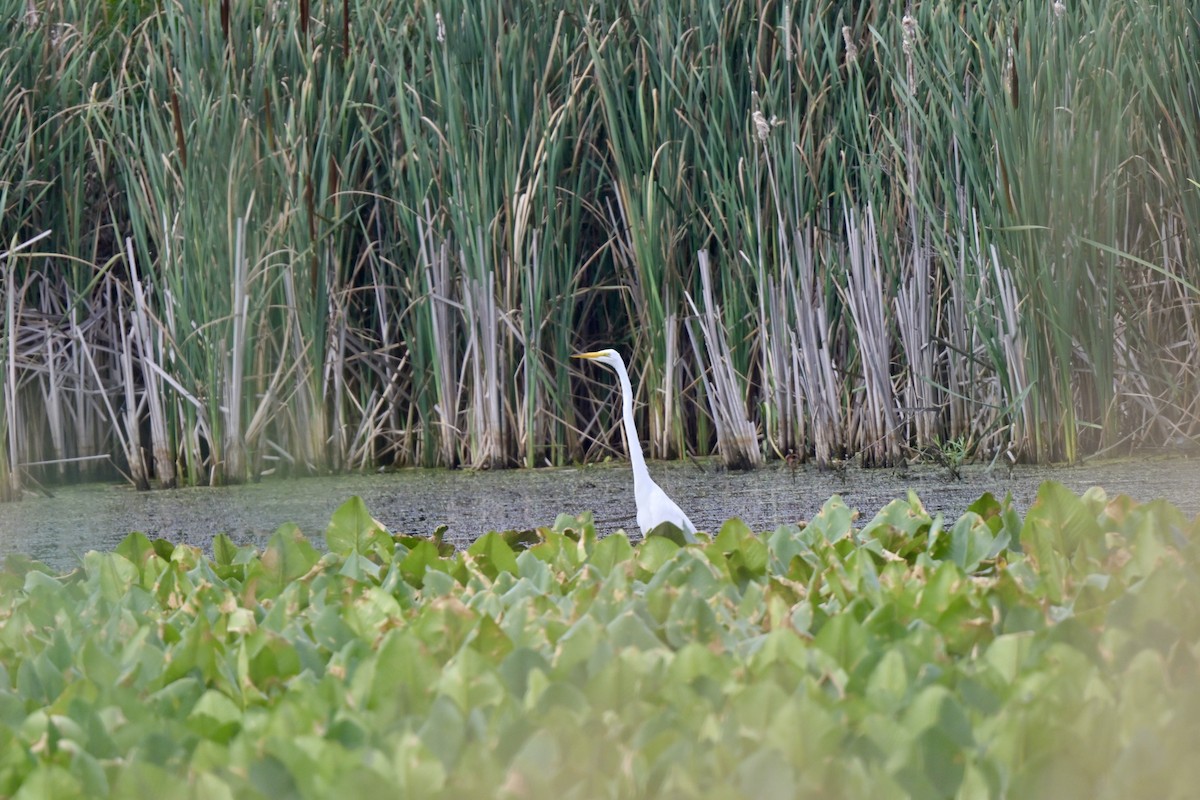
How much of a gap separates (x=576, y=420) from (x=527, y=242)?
53 cm

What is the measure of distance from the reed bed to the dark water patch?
0.30 feet

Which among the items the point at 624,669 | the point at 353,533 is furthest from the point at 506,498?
the point at 624,669

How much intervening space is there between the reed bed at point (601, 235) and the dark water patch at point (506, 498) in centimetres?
9

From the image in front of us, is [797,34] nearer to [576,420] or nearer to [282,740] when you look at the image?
[576,420]

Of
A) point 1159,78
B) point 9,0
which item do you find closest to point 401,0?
point 9,0

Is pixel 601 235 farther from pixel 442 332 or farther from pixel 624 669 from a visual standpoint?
pixel 624 669

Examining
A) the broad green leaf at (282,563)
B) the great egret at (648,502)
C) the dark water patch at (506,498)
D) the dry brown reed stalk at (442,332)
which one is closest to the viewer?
the broad green leaf at (282,563)

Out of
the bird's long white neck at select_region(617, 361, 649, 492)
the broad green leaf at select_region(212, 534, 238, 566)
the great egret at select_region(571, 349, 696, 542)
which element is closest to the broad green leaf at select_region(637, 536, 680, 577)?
the great egret at select_region(571, 349, 696, 542)

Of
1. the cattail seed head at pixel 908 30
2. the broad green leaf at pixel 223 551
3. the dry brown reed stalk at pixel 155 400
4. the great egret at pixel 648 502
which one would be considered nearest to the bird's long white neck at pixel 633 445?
the great egret at pixel 648 502

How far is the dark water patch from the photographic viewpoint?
9.84ft

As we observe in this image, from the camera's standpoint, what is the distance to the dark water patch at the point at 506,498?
3.00 meters

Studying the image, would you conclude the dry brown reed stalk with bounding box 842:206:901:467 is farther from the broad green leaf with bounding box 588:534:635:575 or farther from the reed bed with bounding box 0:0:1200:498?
the broad green leaf with bounding box 588:534:635:575

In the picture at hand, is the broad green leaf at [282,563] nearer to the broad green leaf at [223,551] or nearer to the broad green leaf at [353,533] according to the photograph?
the broad green leaf at [353,533]

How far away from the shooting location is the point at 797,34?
3.61 metres
